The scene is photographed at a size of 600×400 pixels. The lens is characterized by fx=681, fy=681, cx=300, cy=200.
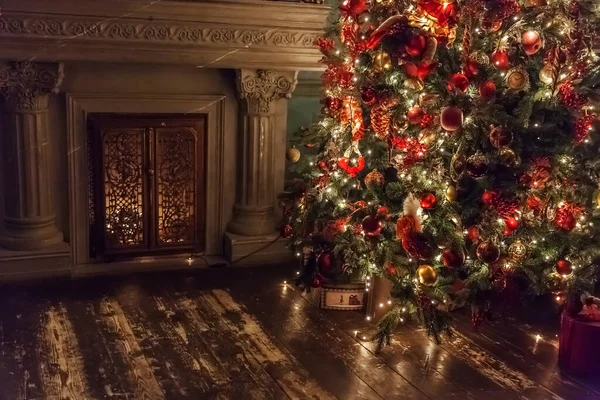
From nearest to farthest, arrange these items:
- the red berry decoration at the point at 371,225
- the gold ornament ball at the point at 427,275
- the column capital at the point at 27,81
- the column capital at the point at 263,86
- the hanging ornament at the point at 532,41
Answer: the hanging ornament at the point at 532,41
the gold ornament ball at the point at 427,275
the red berry decoration at the point at 371,225
the column capital at the point at 27,81
the column capital at the point at 263,86

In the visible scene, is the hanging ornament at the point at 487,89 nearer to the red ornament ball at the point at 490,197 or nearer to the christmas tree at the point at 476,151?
the christmas tree at the point at 476,151

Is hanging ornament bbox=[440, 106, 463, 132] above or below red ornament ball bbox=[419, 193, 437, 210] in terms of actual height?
above

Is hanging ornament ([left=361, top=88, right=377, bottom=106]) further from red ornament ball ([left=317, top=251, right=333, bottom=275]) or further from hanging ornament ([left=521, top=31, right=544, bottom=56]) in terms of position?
red ornament ball ([left=317, top=251, right=333, bottom=275])

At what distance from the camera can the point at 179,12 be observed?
13.4 feet

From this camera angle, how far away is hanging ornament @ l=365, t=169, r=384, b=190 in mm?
3438

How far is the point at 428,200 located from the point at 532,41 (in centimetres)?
83

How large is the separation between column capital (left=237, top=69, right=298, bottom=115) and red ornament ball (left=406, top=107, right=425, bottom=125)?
150cm

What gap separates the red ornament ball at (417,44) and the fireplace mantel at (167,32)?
1450 millimetres

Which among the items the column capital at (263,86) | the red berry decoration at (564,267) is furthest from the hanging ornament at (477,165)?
the column capital at (263,86)

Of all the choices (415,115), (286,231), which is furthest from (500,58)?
(286,231)

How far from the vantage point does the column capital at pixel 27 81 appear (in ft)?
12.9

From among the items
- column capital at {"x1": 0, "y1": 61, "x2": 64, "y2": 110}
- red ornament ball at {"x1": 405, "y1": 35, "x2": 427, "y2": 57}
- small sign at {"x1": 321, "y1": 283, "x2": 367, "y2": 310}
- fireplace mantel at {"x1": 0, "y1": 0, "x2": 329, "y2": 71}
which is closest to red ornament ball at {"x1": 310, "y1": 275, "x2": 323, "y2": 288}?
small sign at {"x1": 321, "y1": 283, "x2": 367, "y2": 310}

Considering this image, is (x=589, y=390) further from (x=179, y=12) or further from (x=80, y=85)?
(x=80, y=85)

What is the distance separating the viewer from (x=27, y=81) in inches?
156
